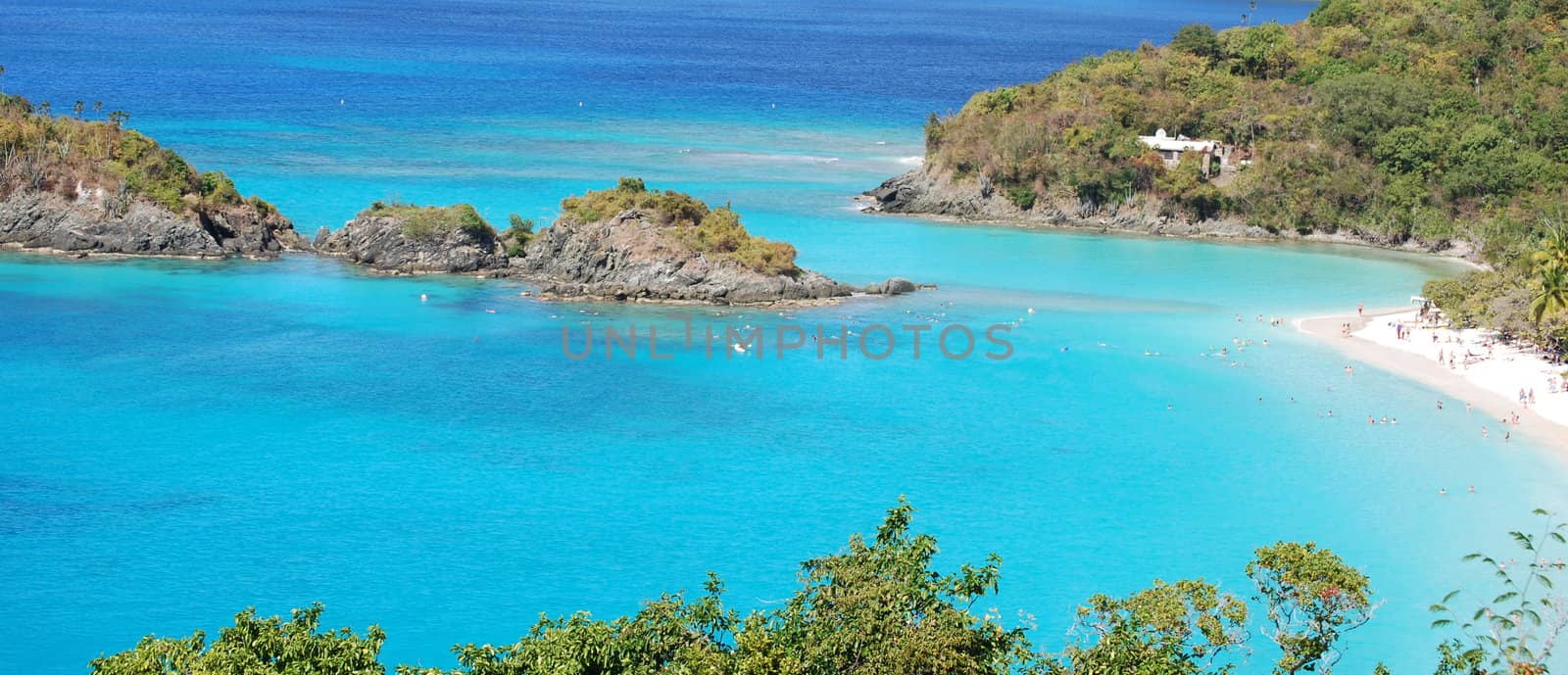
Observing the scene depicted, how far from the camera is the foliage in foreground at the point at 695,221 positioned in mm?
65500

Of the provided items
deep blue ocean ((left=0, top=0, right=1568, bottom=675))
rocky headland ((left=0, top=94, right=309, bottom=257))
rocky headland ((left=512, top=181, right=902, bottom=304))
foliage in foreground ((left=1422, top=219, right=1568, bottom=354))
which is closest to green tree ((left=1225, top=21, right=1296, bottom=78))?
deep blue ocean ((left=0, top=0, right=1568, bottom=675))

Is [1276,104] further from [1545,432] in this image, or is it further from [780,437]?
[780,437]

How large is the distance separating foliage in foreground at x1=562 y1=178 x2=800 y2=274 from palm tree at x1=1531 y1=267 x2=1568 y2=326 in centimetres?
2788

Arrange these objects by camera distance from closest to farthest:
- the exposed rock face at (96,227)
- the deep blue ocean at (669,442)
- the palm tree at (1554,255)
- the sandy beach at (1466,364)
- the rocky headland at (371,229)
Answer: the deep blue ocean at (669,442)
the sandy beach at (1466,364)
the palm tree at (1554,255)
the rocky headland at (371,229)
the exposed rock face at (96,227)

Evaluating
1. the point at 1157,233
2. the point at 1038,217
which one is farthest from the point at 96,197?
the point at 1157,233

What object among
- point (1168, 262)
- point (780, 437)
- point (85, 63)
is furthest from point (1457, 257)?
point (85, 63)

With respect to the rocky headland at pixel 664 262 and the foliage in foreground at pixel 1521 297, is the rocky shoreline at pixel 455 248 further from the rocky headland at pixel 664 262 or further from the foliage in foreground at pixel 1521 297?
the foliage in foreground at pixel 1521 297

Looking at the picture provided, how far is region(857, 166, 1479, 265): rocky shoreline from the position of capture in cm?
7944

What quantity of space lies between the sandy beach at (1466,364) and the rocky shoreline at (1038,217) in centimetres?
1474

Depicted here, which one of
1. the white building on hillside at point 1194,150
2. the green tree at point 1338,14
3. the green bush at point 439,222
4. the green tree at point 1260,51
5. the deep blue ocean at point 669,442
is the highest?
the green tree at point 1338,14

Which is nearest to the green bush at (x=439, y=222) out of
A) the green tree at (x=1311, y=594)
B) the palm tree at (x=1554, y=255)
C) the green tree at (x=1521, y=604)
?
the palm tree at (x=1554, y=255)

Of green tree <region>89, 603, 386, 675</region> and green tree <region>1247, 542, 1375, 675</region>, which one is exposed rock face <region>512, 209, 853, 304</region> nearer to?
green tree <region>1247, 542, 1375, 675</region>

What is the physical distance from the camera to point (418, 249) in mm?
69312

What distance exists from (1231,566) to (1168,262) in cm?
3888
